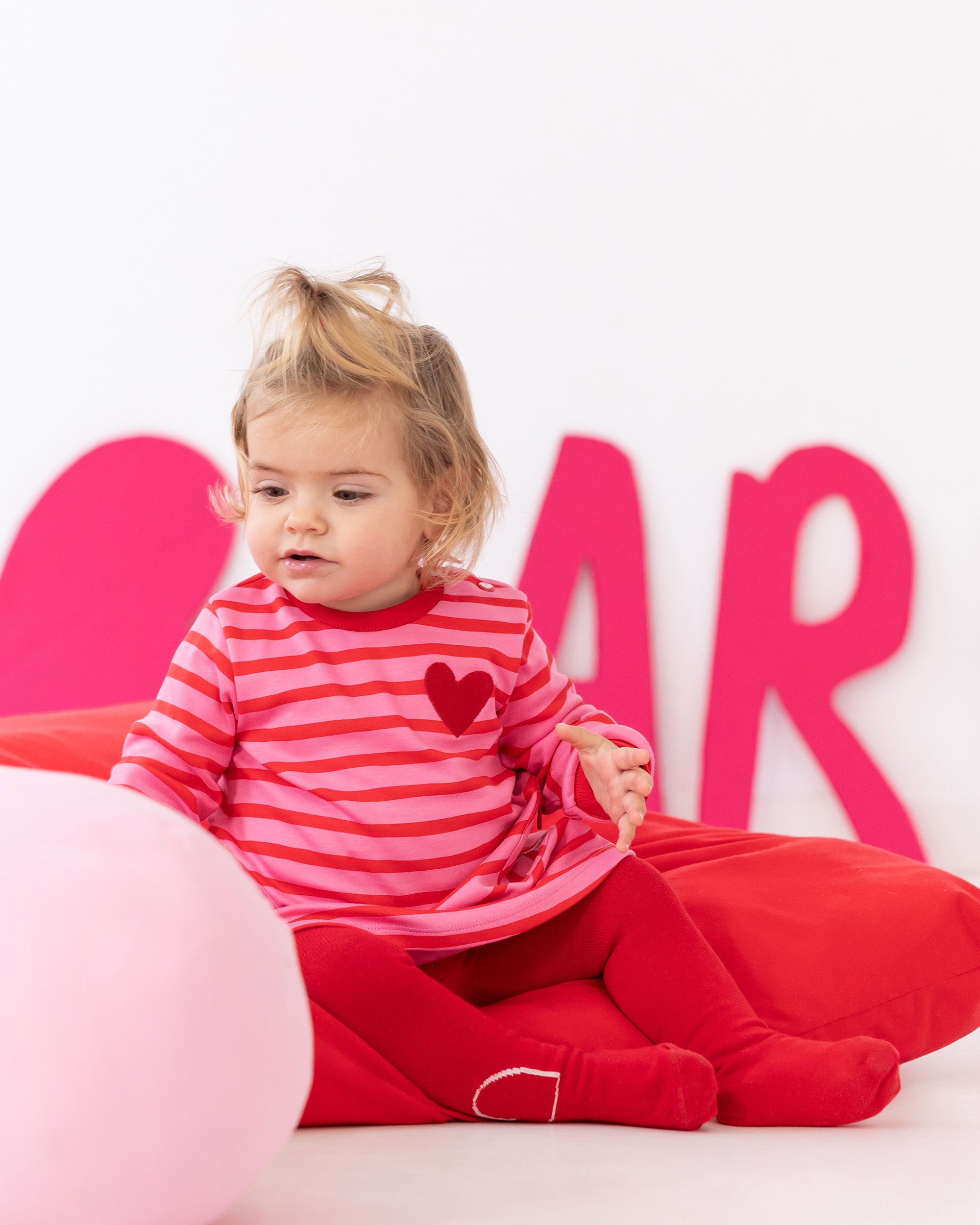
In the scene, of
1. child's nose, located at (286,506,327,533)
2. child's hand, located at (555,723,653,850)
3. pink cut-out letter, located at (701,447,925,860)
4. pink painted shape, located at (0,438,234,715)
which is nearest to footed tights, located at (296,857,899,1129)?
child's hand, located at (555,723,653,850)

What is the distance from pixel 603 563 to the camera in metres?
2.05

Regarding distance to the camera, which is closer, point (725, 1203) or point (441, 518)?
point (725, 1203)

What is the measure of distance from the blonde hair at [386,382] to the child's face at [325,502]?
20 millimetres

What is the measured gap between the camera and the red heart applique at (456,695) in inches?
44.9

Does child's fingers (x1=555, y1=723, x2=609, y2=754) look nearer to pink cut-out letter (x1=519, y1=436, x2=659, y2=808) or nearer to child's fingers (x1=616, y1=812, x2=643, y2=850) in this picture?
child's fingers (x1=616, y1=812, x2=643, y2=850)

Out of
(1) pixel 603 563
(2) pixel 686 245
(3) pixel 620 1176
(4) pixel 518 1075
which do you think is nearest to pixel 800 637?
(1) pixel 603 563

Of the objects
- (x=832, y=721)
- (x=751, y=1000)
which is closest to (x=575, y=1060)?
(x=751, y=1000)

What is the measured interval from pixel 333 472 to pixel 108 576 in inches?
44.1

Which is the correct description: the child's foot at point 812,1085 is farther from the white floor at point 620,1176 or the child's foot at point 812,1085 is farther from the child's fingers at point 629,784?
the child's fingers at point 629,784

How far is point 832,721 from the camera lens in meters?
2.00

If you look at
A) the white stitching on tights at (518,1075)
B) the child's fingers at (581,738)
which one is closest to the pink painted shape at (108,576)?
the child's fingers at (581,738)

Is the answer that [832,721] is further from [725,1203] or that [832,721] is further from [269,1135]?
[269,1135]

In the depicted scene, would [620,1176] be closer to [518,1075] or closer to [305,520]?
[518,1075]

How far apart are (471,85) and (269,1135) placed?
5.99 ft
